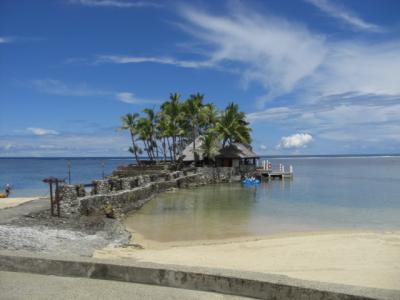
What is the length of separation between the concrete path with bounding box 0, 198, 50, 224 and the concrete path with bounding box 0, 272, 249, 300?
8.47 meters

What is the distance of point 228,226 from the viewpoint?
1630 centimetres

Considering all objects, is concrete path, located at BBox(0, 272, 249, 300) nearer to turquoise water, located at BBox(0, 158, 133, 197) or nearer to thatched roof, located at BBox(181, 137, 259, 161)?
turquoise water, located at BBox(0, 158, 133, 197)

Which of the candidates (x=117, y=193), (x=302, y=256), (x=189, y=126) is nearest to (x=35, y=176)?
(x=189, y=126)

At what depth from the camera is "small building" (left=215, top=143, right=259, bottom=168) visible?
4619 cm

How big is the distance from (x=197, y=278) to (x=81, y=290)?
130cm

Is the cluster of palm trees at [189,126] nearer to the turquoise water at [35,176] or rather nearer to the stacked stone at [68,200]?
the turquoise water at [35,176]

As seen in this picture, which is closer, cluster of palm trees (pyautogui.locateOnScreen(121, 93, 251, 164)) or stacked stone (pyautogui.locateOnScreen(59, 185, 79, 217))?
stacked stone (pyautogui.locateOnScreen(59, 185, 79, 217))

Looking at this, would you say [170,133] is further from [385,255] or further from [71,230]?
[385,255]

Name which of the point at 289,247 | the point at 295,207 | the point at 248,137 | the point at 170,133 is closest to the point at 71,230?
the point at 289,247

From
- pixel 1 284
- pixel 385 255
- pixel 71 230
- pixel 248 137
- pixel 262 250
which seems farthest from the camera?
pixel 248 137

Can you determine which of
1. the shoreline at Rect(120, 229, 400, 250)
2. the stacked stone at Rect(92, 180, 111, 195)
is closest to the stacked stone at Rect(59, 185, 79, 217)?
the shoreline at Rect(120, 229, 400, 250)

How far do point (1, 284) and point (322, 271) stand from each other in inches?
257

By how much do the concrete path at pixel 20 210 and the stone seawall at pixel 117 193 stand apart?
123cm

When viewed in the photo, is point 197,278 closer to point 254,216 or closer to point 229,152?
point 254,216
